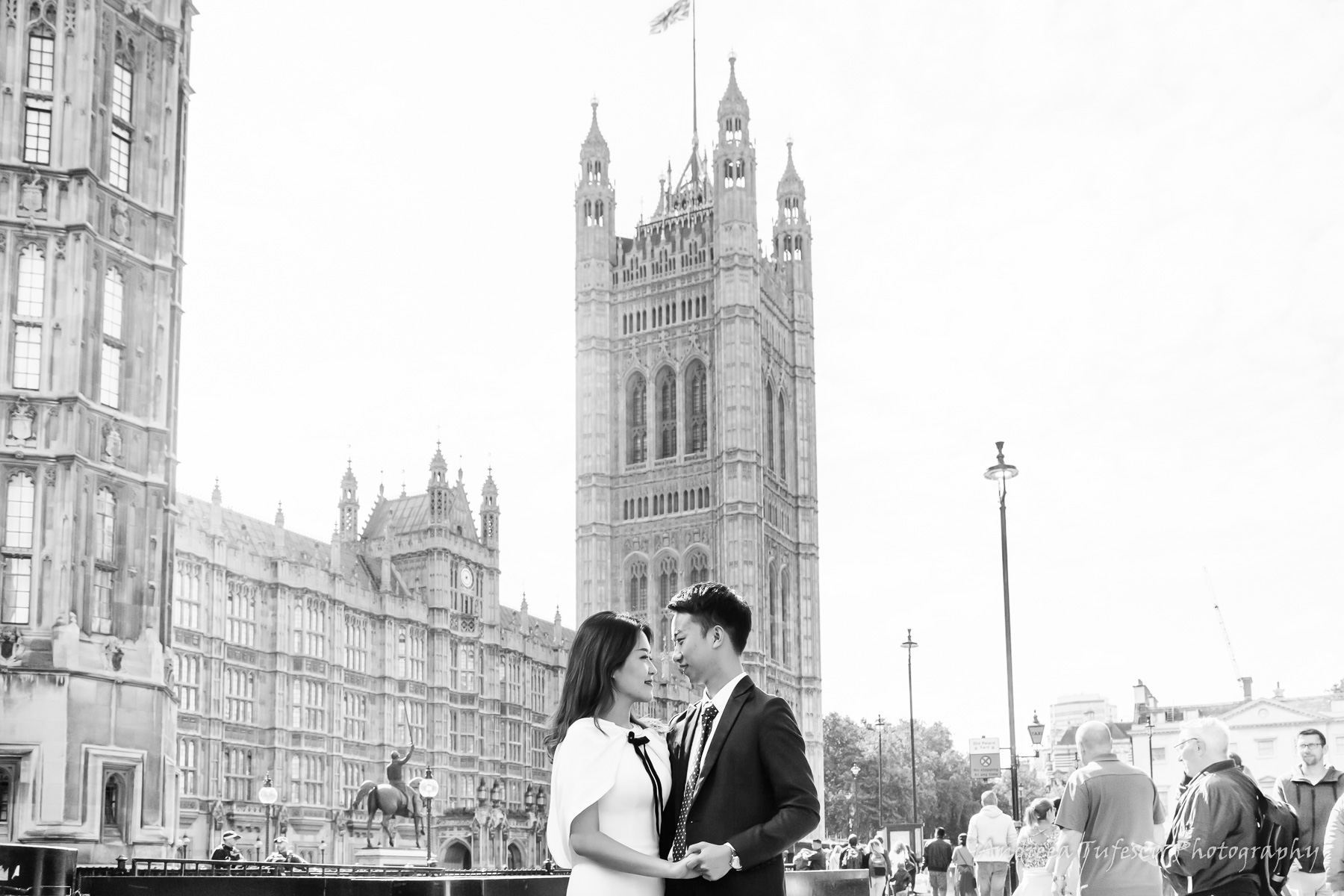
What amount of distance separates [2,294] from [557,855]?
17166 mm

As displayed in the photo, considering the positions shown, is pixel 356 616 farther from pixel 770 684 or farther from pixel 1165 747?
pixel 1165 747

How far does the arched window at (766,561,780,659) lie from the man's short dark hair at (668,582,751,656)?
76343 millimetres

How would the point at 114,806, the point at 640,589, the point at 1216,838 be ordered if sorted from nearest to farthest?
1. the point at 1216,838
2. the point at 114,806
3. the point at 640,589

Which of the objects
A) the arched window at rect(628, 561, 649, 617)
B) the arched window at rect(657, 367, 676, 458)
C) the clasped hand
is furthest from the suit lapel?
the arched window at rect(657, 367, 676, 458)

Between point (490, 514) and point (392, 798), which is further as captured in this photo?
point (490, 514)

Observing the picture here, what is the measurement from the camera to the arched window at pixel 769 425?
8331 cm

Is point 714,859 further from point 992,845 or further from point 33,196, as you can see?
point 33,196

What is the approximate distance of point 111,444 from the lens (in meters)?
20.0

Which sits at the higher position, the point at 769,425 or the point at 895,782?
the point at 769,425

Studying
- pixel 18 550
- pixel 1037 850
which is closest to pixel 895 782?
pixel 18 550

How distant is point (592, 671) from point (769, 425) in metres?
79.9

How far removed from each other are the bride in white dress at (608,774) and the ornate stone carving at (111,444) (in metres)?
16.9

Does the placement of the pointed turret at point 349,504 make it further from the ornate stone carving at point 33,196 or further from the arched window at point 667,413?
the ornate stone carving at point 33,196

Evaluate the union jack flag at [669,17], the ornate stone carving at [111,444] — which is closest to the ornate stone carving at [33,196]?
the ornate stone carving at [111,444]
